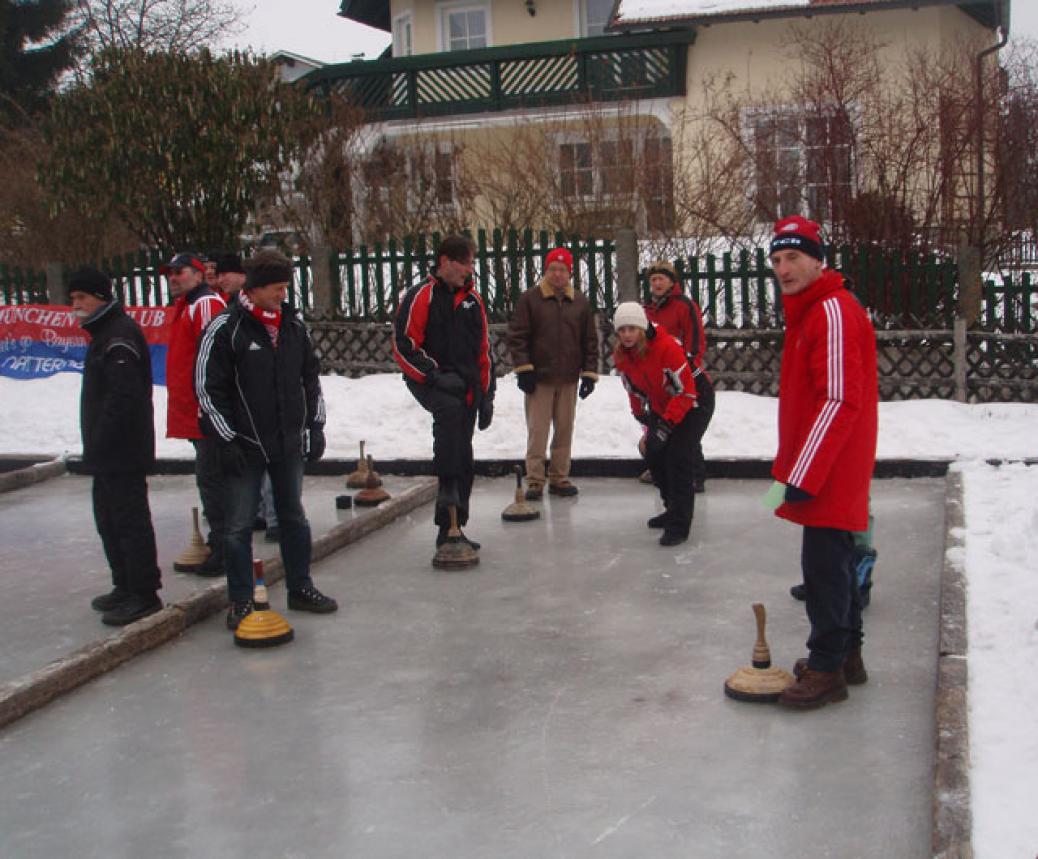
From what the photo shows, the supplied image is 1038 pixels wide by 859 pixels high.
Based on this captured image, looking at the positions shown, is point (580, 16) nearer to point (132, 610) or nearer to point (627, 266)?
point (627, 266)

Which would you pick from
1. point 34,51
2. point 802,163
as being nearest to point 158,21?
point 34,51

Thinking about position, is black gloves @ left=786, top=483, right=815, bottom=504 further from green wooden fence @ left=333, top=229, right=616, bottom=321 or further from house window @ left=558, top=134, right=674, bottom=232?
house window @ left=558, top=134, right=674, bottom=232

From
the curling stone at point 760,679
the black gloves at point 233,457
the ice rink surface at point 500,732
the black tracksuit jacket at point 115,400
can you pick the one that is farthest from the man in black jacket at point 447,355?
the curling stone at point 760,679

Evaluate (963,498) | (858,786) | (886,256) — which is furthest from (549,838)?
(886,256)

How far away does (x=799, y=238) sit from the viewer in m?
4.93

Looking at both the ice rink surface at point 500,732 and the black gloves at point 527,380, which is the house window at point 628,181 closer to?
the black gloves at point 527,380

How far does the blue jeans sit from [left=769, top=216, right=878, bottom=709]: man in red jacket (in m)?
2.62

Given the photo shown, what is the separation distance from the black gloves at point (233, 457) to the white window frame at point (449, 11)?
23.4 metres

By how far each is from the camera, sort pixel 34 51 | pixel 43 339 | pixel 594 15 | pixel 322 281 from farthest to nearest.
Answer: pixel 34 51
pixel 594 15
pixel 322 281
pixel 43 339

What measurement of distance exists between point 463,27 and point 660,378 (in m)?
22.5

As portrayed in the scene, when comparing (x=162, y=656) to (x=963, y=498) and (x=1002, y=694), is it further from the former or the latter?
(x=963, y=498)

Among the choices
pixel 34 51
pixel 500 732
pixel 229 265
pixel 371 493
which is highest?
pixel 34 51

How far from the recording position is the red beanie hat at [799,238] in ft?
16.2

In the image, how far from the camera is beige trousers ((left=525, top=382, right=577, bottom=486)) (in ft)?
32.0
